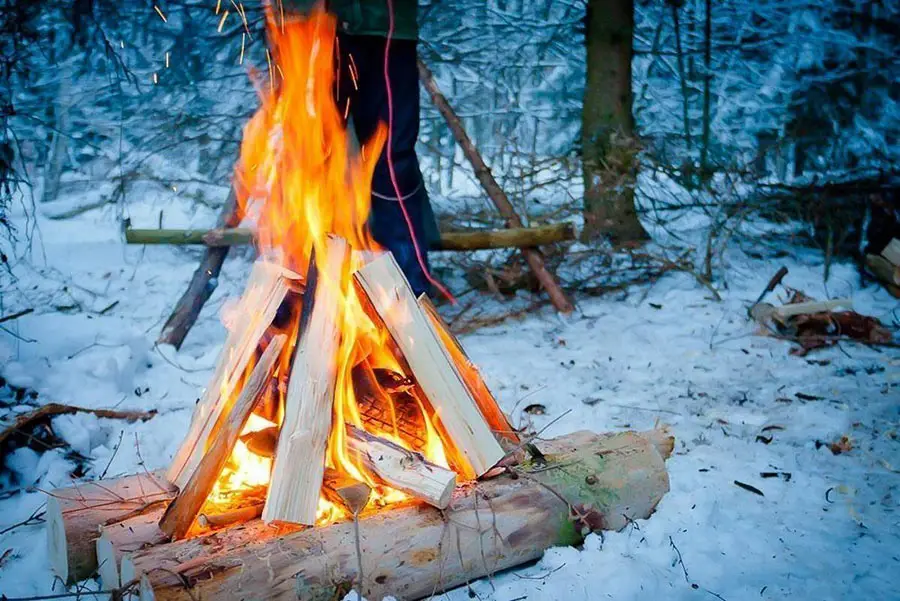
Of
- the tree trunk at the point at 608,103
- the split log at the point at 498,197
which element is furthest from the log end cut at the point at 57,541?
the tree trunk at the point at 608,103

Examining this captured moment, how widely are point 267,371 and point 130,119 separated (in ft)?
19.3

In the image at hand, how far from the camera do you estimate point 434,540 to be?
2133mm

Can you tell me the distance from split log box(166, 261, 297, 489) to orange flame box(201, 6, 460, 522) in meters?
0.11

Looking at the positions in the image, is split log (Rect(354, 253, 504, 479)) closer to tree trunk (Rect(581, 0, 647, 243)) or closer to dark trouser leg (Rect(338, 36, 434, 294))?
dark trouser leg (Rect(338, 36, 434, 294))

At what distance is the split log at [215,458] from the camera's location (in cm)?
209

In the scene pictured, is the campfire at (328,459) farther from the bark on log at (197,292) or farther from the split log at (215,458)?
the bark on log at (197,292)

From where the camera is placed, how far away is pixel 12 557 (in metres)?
2.46

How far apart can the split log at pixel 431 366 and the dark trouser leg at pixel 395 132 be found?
1.64 m

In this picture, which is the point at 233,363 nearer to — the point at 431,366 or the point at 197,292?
the point at 431,366

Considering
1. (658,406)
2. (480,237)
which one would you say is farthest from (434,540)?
(480,237)

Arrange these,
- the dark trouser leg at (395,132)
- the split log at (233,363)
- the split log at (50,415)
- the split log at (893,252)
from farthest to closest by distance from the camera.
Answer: the split log at (893,252), the dark trouser leg at (395,132), the split log at (50,415), the split log at (233,363)

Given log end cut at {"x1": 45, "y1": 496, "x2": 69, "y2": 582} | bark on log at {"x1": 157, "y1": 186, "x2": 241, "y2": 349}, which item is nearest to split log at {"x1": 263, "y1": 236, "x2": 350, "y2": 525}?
log end cut at {"x1": 45, "y1": 496, "x2": 69, "y2": 582}

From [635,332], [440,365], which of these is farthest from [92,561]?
[635,332]

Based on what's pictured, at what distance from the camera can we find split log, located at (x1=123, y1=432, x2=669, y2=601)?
1.91m
